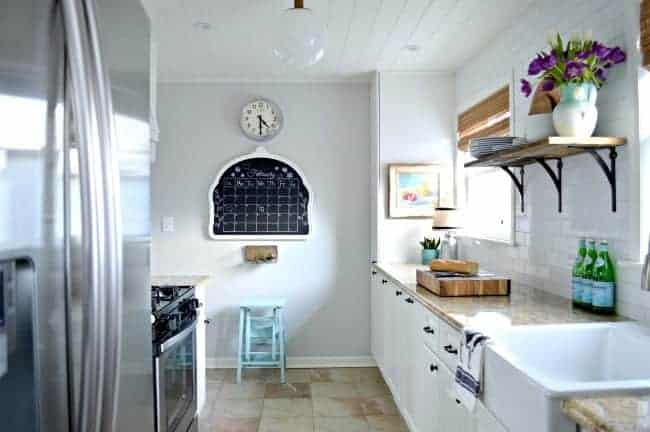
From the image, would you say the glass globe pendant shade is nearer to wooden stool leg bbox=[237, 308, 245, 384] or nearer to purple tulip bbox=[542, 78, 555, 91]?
purple tulip bbox=[542, 78, 555, 91]

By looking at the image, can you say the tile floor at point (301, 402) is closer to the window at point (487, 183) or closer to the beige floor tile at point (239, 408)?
the beige floor tile at point (239, 408)

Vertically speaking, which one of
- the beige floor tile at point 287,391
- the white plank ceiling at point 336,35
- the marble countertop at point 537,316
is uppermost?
the white plank ceiling at point 336,35

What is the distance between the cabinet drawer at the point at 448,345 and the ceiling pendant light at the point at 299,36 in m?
1.41

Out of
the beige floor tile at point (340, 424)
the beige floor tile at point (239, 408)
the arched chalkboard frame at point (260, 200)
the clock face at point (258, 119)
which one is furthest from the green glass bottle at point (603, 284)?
the clock face at point (258, 119)

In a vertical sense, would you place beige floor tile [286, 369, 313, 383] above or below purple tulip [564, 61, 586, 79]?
below

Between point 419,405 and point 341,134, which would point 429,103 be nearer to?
point 341,134

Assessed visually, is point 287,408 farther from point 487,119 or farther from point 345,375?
point 487,119

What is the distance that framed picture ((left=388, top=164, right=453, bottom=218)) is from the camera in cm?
382

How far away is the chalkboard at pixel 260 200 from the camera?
4121 millimetres

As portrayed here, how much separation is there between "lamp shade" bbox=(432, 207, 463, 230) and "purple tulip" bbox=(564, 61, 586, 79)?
5.62 feet

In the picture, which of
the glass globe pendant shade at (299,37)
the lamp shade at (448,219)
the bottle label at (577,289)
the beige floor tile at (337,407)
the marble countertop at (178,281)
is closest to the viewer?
the bottle label at (577,289)

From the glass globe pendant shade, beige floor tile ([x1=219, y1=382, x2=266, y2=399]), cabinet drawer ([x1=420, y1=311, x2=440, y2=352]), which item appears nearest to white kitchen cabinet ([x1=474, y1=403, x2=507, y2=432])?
cabinet drawer ([x1=420, y1=311, x2=440, y2=352])

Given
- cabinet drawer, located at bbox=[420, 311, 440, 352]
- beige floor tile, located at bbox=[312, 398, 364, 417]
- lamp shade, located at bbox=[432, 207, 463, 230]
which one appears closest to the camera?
cabinet drawer, located at bbox=[420, 311, 440, 352]

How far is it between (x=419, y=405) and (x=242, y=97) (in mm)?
2770
